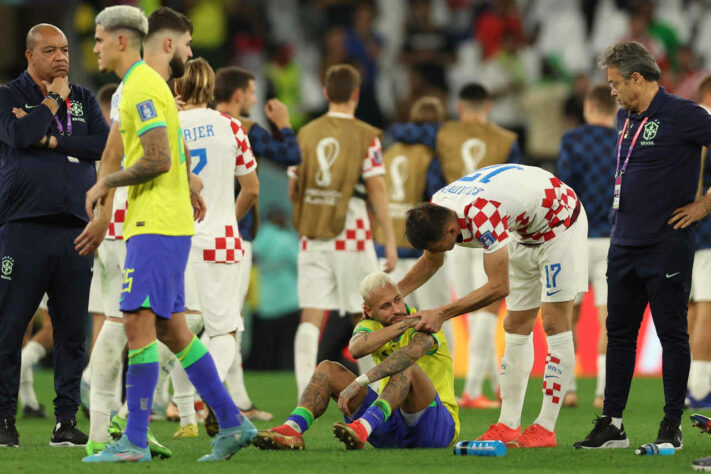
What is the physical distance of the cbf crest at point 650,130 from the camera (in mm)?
6598

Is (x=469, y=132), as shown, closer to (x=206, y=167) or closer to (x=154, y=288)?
(x=206, y=167)

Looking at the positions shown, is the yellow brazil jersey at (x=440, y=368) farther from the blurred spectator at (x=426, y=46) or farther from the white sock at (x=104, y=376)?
the blurred spectator at (x=426, y=46)

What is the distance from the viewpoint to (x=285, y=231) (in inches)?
574

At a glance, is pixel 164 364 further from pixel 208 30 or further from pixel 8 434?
pixel 208 30

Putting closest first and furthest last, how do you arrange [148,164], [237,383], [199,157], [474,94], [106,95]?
[148,164], [199,157], [237,383], [106,95], [474,94]

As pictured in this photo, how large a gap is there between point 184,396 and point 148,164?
8.68 feet

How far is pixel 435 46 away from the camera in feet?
59.5

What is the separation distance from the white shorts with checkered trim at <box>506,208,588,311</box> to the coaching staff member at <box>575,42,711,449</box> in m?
0.20

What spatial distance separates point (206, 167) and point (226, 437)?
235cm

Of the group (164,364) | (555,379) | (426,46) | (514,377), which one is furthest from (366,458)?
(426,46)

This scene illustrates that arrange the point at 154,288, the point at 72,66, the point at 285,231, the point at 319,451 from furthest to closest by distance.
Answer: the point at 72,66, the point at 285,231, the point at 319,451, the point at 154,288

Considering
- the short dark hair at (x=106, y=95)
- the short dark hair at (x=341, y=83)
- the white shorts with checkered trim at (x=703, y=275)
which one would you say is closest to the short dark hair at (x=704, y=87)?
the white shorts with checkered trim at (x=703, y=275)

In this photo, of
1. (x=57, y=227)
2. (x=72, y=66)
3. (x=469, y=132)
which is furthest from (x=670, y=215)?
(x=72, y=66)

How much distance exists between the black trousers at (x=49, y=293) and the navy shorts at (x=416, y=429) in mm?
1699
